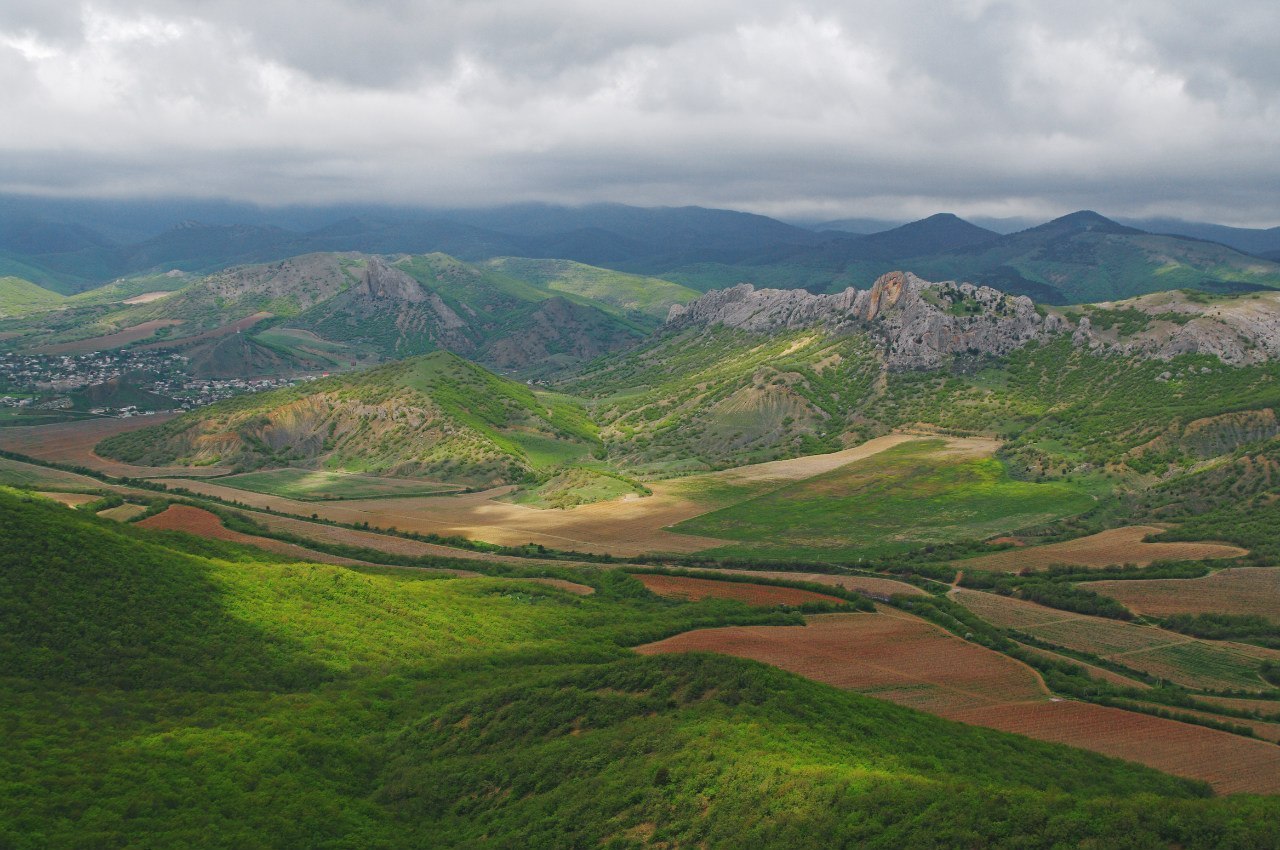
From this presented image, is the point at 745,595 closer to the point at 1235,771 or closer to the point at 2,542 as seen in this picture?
the point at 1235,771

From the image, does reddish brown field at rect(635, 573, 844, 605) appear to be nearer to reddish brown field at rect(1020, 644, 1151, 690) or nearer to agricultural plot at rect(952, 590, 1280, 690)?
reddish brown field at rect(1020, 644, 1151, 690)

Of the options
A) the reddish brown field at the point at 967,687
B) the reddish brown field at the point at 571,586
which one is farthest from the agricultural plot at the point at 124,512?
the reddish brown field at the point at 967,687

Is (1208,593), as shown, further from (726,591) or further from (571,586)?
(571,586)

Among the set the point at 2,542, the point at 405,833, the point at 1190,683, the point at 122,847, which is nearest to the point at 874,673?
the point at 1190,683

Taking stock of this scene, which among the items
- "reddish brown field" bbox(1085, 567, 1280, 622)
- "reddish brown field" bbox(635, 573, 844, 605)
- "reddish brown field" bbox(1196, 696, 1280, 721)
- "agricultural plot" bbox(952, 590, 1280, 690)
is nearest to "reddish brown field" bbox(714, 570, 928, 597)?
"reddish brown field" bbox(635, 573, 844, 605)

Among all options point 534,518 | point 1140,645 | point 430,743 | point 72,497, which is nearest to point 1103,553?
point 1140,645

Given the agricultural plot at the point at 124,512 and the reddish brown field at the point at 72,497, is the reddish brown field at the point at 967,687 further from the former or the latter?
the reddish brown field at the point at 72,497
